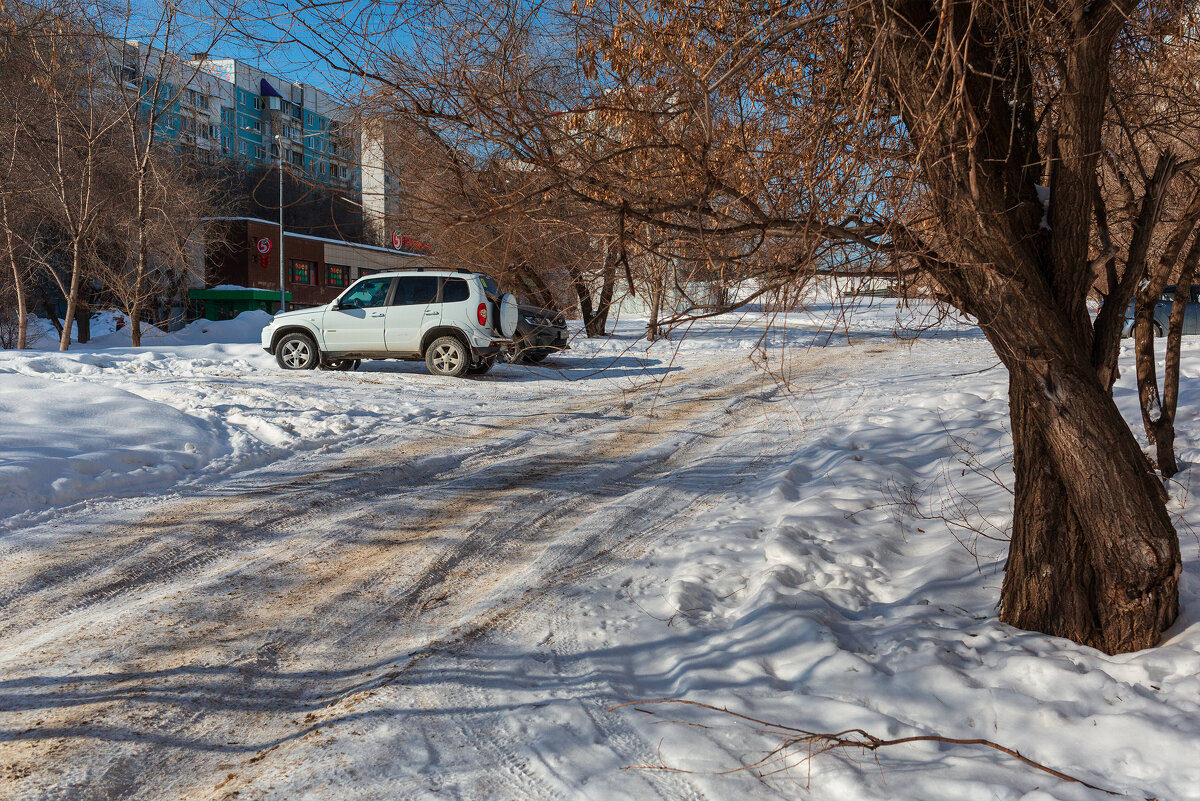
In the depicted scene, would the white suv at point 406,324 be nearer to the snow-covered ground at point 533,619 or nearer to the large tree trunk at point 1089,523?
the snow-covered ground at point 533,619

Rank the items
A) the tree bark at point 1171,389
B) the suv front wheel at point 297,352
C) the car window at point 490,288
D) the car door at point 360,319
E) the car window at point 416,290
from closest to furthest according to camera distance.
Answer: the tree bark at point 1171,389 < the car window at point 490,288 < the car window at point 416,290 < the car door at point 360,319 < the suv front wheel at point 297,352

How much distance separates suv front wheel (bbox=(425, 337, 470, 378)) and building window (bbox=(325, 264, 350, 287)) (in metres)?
40.8

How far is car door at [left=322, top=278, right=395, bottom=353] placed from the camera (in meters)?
14.7

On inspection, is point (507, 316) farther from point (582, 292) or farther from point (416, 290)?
point (582, 292)

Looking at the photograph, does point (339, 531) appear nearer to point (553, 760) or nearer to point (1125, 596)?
point (553, 760)

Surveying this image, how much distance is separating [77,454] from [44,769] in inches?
192

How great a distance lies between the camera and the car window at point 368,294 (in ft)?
48.3

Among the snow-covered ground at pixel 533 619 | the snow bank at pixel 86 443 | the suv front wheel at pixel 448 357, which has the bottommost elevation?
the snow-covered ground at pixel 533 619

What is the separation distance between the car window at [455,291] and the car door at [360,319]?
3.59ft

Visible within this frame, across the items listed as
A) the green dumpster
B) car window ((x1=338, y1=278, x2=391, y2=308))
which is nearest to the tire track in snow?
car window ((x1=338, y1=278, x2=391, y2=308))

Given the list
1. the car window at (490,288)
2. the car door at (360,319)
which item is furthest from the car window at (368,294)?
the car window at (490,288)

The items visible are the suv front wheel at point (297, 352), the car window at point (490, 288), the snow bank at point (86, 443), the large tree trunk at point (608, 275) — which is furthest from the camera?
the suv front wheel at point (297, 352)

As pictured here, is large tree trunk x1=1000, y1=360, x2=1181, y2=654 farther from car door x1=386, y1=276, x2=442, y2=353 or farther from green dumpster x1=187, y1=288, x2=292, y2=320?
green dumpster x1=187, y1=288, x2=292, y2=320

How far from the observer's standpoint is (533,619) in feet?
14.0
